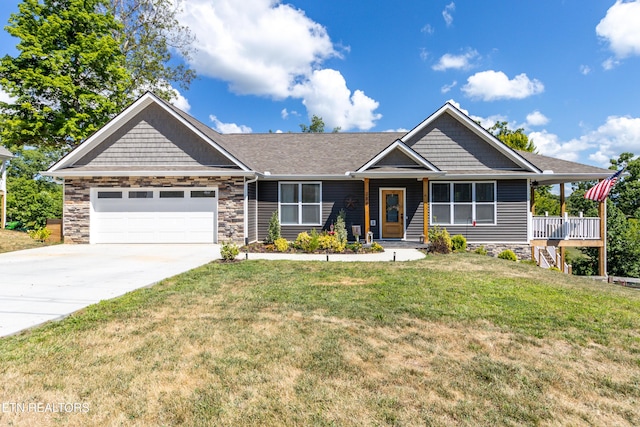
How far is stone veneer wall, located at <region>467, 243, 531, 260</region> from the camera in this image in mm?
12992

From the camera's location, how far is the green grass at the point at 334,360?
2615 mm

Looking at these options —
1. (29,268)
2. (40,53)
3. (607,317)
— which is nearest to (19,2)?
(40,53)

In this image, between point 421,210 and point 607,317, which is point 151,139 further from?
point 607,317

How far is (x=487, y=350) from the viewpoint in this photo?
12.3 ft

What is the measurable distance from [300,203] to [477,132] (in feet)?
26.1

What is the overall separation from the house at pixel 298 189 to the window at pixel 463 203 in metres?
0.04

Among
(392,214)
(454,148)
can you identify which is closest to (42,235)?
(392,214)

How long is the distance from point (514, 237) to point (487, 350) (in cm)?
1116

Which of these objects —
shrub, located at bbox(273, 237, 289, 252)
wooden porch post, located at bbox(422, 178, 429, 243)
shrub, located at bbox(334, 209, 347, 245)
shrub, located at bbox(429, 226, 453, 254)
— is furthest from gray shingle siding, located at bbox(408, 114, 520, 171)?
shrub, located at bbox(273, 237, 289, 252)

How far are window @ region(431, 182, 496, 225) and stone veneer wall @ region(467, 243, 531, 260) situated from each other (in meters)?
0.91

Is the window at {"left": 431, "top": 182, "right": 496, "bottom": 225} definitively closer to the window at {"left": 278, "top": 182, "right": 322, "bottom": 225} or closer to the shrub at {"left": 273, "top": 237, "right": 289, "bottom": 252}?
the window at {"left": 278, "top": 182, "right": 322, "bottom": 225}

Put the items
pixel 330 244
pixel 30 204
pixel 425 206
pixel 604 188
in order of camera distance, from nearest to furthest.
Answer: pixel 604 188 → pixel 330 244 → pixel 425 206 → pixel 30 204

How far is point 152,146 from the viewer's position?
43.2ft

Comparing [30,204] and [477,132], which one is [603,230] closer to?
[477,132]
